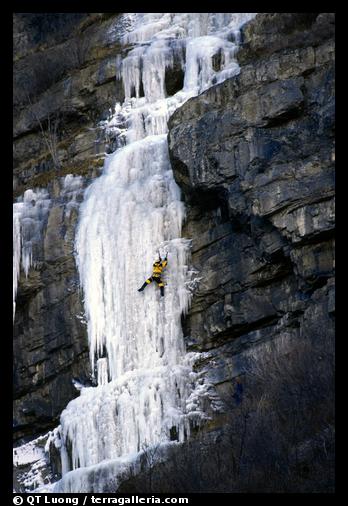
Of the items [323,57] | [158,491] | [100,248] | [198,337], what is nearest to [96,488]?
[158,491]

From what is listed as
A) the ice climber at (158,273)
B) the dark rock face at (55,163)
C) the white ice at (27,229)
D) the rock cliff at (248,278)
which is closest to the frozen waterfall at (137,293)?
the ice climber at (158,273)

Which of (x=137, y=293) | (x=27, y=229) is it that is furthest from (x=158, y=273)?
(x=27, y=229)

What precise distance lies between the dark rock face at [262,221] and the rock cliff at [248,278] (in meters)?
0.03

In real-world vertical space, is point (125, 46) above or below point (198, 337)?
above

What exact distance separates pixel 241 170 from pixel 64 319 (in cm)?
677

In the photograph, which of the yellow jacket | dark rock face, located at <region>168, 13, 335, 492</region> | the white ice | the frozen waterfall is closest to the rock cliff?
dark rock face, located at <region>168, 13, 335, 492</region>

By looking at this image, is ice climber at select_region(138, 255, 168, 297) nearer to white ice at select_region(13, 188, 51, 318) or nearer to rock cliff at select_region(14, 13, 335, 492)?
rock cliff at select_region(14, 13, 335, 492)

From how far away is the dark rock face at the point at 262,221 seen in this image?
982 inches

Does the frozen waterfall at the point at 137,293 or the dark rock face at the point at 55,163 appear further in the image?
the dark rock face at the point at 55,163

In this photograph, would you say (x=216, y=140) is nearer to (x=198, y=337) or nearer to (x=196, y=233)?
(x=196, y=233)

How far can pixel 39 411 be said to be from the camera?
98.1 feet

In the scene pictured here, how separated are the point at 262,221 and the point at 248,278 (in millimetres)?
1592

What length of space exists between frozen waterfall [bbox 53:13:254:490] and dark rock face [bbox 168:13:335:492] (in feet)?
2.07

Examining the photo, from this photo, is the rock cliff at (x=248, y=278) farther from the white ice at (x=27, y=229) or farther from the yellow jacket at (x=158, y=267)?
the yellow jacket at (x=158, y=267)
